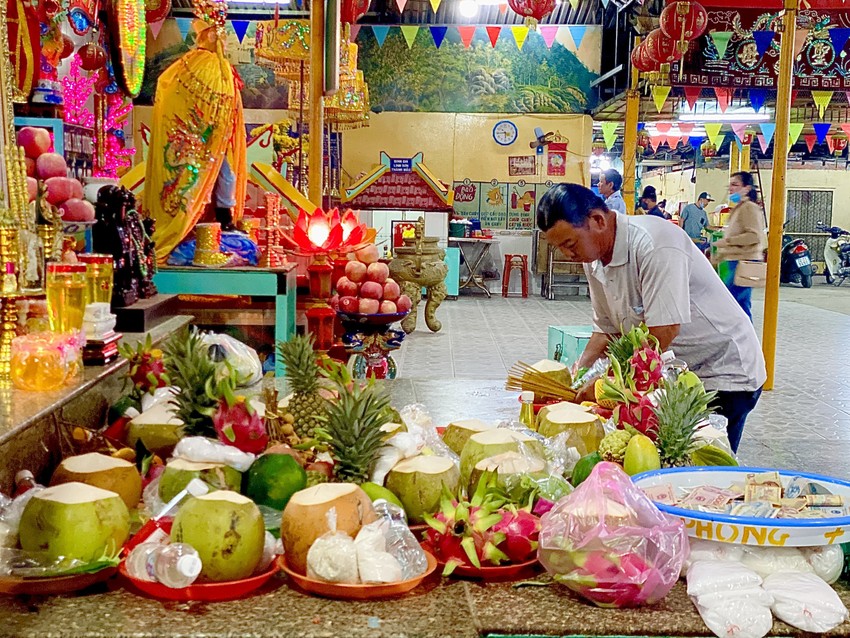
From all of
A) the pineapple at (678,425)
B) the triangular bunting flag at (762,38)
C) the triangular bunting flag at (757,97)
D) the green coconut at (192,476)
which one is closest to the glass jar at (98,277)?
the green coconut at (192,476)

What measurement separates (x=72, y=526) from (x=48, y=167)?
2.24 metres

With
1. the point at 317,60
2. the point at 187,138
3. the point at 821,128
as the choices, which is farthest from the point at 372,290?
the point at 821,128

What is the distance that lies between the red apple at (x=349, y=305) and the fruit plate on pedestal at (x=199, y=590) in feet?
14.4

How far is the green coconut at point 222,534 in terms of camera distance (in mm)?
1401

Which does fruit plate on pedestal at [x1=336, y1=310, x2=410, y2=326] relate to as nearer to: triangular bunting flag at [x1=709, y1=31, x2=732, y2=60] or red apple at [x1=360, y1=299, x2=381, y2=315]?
red apple at [x1=360, y1=299, x2=381, y2=315]

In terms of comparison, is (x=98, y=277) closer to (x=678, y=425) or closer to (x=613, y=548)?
(x=678, y=425)

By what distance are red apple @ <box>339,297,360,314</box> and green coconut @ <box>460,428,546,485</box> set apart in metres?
3.87

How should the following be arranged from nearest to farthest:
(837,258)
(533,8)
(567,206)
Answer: (567,206) → (533,8) → (837,258)

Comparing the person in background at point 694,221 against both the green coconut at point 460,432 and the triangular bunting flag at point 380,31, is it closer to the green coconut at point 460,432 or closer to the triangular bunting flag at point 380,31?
the triangular bunting flag at point 380,31

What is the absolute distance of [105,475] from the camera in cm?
170

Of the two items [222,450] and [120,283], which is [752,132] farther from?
[222,450]

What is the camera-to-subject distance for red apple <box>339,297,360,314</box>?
228 inches

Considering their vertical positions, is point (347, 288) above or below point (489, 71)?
below

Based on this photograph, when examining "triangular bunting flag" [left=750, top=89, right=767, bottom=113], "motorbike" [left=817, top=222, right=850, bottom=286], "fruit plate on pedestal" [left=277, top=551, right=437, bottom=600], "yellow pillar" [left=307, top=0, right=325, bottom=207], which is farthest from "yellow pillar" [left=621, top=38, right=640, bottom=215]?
"motorbike" [left=817, top=222, right=850, bottom=286]
